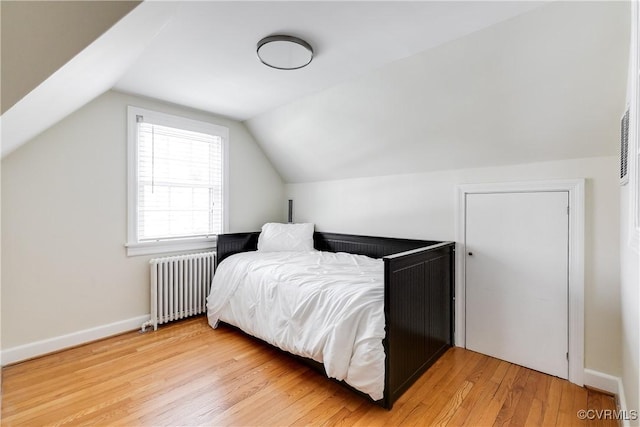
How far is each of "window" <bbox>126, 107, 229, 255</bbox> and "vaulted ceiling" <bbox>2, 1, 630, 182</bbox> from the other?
0.39 meters

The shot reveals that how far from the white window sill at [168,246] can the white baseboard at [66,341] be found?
2.20 feet

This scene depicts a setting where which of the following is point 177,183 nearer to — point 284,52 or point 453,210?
point 284,52

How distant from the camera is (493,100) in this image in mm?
2045

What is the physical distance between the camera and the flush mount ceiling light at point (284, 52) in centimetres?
183

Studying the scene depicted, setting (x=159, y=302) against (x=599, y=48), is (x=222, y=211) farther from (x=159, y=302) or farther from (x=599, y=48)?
(x=599, y=48)

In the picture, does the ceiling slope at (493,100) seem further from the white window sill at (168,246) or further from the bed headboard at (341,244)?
the white window sill at (168,246)

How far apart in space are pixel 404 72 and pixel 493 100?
0.67 metres

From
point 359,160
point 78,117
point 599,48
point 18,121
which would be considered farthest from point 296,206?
point 599,48

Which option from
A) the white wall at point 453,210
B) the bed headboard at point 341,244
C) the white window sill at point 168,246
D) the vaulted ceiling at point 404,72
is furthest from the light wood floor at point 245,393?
the vaulted ceiling at point 404,72

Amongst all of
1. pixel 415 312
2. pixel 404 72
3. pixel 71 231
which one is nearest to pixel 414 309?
pixel 415 312

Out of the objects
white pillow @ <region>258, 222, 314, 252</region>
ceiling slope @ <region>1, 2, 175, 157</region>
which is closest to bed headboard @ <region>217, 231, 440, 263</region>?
white pillow @ <region>258, 222, 314, 252</region>

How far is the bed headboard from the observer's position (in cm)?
297

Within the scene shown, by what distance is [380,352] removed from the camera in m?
1.71

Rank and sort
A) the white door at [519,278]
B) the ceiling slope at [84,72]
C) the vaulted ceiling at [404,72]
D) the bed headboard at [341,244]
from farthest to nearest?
1. the bed headboard at [341,244]
2. the white door at [519,278]
3. the vaulted ceiling at [404,72]
4. the ceiling slope at [84,72]
